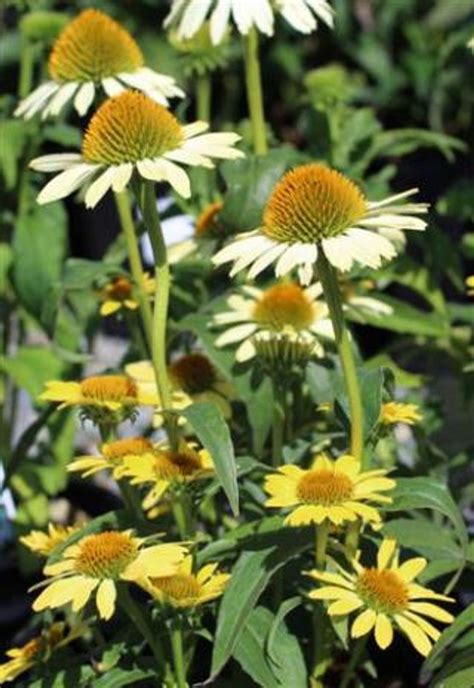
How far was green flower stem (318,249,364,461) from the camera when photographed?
41.5 inches

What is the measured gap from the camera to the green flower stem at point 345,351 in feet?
3.46

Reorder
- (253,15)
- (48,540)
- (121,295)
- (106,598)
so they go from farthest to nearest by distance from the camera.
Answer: (121,295)
(253,15)
(48,540)
(106,598)

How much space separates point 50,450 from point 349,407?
876 millimetres

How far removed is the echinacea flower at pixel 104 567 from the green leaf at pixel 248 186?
1.38 ft

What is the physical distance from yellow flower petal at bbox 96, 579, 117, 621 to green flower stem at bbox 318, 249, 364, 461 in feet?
0.69

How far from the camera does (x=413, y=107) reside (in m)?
3.65

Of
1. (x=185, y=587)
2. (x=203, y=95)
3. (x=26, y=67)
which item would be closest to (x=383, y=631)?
(x=185, y=587)

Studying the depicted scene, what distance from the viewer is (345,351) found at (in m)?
1.08

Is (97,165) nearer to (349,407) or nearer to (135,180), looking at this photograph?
(135,180)

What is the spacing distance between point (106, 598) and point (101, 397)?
0.74 ft

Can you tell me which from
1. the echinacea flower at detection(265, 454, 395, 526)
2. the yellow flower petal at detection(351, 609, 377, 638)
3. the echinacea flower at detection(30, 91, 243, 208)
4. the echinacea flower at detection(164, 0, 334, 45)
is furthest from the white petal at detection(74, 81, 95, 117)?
the yellow flower petal at detection(351, 609, 377, 638)

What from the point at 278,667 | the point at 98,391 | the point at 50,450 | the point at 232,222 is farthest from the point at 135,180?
the point at 50,450

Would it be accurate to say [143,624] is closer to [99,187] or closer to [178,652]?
[178,652]

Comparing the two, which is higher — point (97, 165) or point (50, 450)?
point (97, 165)
